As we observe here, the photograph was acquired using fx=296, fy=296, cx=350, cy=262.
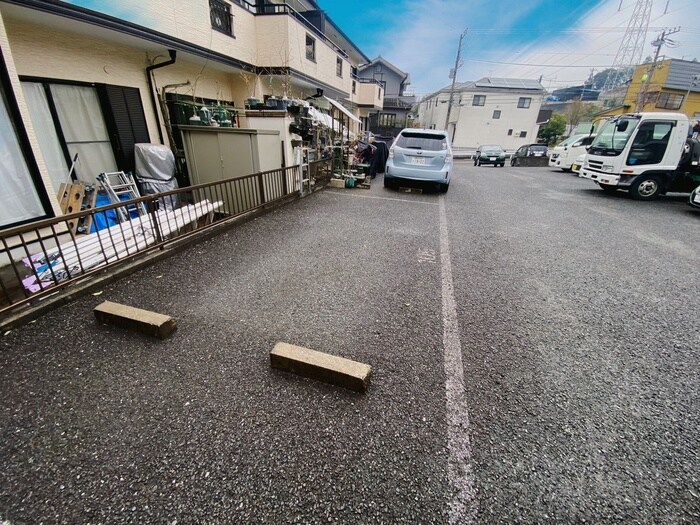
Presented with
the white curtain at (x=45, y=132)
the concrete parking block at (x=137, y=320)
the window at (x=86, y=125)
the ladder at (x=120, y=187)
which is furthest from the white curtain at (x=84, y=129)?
the concrete parking block at (x=137, y=320)

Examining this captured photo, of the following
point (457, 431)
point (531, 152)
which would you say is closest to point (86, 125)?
point (457, 431)

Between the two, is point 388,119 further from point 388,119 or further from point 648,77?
point 648,77

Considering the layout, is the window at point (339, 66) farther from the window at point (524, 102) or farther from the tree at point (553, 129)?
the tree at point (553, 129)

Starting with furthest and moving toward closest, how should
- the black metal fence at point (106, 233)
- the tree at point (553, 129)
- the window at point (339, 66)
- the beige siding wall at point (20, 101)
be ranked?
the tree at point (553, 129), the window at point (339, 66), the beige siding wall at point (20, 101), the black metal fence at point (106, 233)

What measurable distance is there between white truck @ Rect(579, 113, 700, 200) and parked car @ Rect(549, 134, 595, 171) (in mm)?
5835

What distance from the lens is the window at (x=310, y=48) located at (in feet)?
35.6

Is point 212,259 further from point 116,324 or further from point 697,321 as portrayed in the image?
point 697,321

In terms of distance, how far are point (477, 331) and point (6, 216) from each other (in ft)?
19.2

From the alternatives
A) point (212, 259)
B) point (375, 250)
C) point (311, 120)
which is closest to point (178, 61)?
point (311, 120)

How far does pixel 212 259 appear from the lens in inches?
161

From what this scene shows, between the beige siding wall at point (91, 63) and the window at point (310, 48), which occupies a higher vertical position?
the window at point (310, 48)

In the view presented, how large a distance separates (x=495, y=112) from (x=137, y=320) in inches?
1577

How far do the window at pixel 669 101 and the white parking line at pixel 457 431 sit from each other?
118 ft

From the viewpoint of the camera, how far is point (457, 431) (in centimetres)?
184
